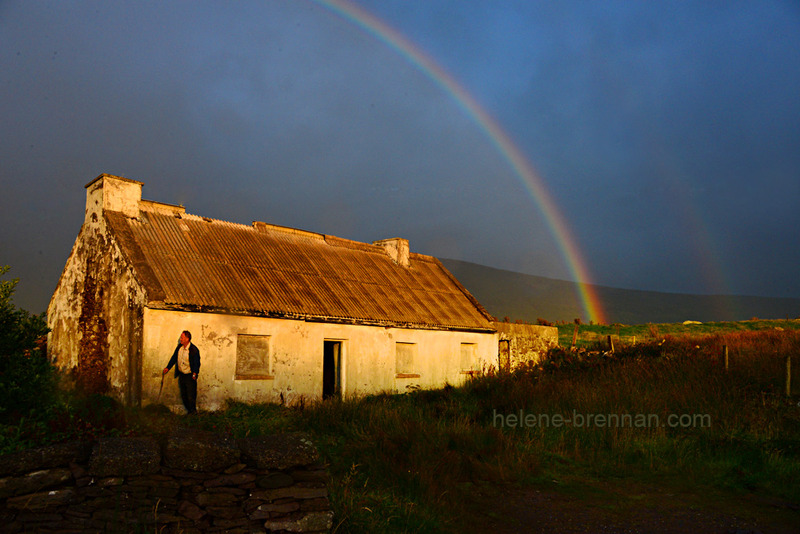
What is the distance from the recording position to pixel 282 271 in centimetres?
1745

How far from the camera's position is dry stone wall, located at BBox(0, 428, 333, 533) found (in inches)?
180

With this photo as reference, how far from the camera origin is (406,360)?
61.8 feet

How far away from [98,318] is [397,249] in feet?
37.3

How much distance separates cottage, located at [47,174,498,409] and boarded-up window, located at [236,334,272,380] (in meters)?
0.03

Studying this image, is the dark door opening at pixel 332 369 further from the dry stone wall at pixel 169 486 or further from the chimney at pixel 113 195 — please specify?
the dry stone wall at pixel 169 486

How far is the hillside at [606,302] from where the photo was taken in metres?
102

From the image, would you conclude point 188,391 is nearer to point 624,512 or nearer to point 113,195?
point 113,195

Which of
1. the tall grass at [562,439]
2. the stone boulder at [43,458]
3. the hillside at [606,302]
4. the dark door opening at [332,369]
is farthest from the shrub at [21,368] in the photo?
the hillside at [606,302]

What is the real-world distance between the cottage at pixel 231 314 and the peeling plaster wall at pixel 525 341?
77.0 inches

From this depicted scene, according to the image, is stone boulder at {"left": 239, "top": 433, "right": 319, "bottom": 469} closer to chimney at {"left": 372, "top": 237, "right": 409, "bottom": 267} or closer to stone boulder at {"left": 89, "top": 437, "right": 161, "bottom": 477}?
stone boulder at {"left": 89, "top": 437, "right": 161, "bottom": 477}

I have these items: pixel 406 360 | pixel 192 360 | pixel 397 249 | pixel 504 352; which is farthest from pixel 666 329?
pixel 192 360

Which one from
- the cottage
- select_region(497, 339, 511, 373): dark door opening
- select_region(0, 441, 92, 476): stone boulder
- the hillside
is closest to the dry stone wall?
select_region(0, 441, 92, 476): stone boulder

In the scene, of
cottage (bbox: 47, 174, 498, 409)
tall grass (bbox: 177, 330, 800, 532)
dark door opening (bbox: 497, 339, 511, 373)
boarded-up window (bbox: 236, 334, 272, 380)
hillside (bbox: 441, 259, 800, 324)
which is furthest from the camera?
hillside (bbox: 441, 259, 800, 324)

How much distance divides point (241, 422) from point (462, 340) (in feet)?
33.6
